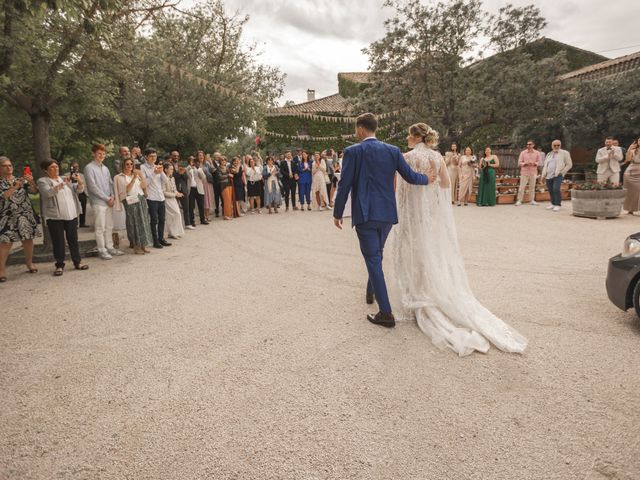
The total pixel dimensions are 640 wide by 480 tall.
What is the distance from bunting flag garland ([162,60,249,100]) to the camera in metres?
11.0

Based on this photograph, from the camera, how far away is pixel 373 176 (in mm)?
3637

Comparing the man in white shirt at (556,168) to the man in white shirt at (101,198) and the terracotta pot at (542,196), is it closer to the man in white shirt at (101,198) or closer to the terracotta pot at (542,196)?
the terracotta pot at (542,196)

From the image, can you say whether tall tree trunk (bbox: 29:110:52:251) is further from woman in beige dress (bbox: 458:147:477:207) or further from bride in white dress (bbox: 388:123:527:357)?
woman in beige dress (bbox: 458:147:477:207)

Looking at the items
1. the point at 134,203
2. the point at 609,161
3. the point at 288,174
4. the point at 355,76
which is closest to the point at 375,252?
the point at 134,203

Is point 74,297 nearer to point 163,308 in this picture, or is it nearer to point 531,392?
point 163,308

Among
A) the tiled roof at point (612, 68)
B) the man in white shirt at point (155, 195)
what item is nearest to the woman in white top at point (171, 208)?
the man in white shirt at point (155, 195)

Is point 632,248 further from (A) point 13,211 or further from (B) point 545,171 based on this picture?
(B) point 545,171

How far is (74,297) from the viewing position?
4945 millimetres

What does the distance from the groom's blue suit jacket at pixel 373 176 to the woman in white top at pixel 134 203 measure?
5.17 metres

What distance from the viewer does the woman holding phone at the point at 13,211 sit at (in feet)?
19.0

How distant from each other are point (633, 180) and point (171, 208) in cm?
1171

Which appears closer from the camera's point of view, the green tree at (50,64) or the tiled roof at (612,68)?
the green tree at (50,64)

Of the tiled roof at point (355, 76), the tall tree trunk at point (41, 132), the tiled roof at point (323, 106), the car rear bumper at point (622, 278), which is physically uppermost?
the tiled roof at point (355, 76)

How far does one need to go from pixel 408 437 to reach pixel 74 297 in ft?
15.3
